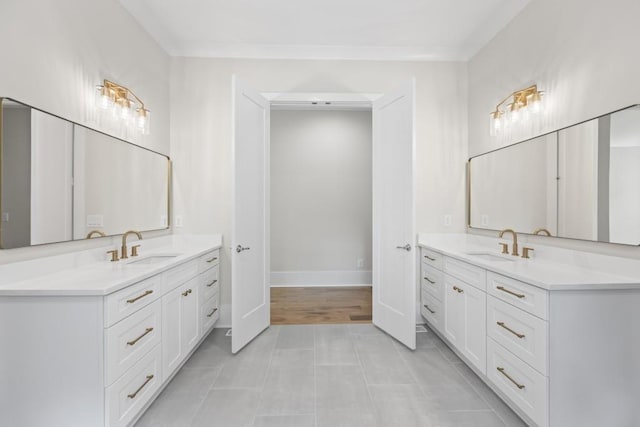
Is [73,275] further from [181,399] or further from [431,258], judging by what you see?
[431,258]

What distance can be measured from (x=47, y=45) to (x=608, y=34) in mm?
3169

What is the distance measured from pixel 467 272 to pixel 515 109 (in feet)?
4.56

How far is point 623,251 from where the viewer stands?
158cm

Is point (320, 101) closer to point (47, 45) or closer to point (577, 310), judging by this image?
point (47, 45)

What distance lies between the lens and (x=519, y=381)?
5.27 ft

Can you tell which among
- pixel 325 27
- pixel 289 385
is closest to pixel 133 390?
pixel 289 385

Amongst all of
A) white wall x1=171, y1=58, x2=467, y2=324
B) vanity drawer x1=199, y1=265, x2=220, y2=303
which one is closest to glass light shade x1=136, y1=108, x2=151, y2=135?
white wall x1=171, y1=58, x2=467, y2=324

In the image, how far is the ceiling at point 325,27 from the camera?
96.0 inches

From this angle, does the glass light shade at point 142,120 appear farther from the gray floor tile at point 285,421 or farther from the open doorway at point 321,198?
the gray floor tile at point 285,421

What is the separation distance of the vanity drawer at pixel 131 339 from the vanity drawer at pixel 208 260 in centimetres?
70

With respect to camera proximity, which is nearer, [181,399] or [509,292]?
[509,292]

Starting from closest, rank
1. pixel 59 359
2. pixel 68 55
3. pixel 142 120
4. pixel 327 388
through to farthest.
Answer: pixel 59 359
pixel 68 55
pixel 327 388
pixel 142 120

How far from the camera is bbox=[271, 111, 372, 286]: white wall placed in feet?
14.8

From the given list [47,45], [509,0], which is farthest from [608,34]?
[47,45]
